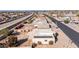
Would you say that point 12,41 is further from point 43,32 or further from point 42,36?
point 43,32

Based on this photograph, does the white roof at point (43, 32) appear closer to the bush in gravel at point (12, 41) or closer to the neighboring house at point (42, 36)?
the neighboring house at point (42, 36)

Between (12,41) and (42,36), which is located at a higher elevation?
(42,36)

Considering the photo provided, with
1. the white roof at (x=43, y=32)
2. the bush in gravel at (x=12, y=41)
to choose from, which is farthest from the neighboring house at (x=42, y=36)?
the bush in gravel at (x=12, y=41)

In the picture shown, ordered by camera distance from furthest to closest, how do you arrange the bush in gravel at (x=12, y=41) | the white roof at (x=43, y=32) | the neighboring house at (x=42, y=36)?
the white roof at (x=43, y=32), the neighboring house at (x=42, y=36), the bush in gravel at (x=12, y=41)

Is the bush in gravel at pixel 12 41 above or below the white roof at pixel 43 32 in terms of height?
below

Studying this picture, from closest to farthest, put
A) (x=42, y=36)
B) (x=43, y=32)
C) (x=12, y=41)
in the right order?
1. (x=12, y=41)
2. (x=42, y=36)
3. (x=43, y=32)

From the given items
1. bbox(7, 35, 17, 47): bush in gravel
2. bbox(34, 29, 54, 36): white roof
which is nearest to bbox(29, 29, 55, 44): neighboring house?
bbox(34, 29, 54, 36): white roof

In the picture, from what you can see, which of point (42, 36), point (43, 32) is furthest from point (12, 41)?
point (43, 32)

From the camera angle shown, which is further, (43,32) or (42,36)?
(43,32)
